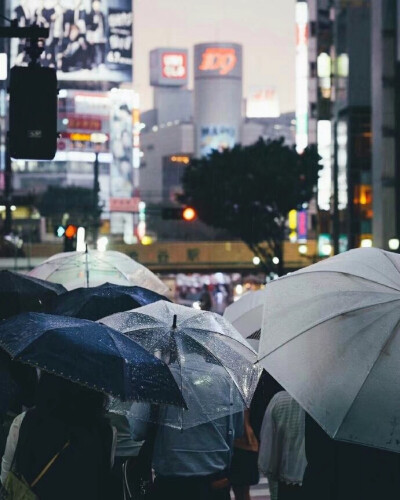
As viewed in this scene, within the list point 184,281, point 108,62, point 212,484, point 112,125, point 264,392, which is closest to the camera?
point 212,484

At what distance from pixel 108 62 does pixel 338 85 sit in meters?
49.9

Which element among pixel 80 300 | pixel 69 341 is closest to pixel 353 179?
pixel 80 300

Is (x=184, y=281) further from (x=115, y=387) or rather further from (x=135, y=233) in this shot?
(x=115, y=387)

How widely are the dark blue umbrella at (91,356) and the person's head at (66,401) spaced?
10 centimetres

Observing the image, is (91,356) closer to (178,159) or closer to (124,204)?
(124,204)

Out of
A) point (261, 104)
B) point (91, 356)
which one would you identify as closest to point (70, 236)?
point (91, 356)

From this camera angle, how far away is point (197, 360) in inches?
270

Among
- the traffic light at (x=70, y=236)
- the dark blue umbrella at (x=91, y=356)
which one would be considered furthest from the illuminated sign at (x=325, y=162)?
the dark blue umbrella at (x=91, y=356)

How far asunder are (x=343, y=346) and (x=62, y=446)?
1.36m

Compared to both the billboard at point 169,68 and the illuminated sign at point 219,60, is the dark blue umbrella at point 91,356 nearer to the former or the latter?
the illuminated sign at point 219,60

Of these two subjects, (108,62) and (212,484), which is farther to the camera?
(108,62)

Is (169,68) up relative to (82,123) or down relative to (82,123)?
up

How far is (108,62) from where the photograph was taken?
111 m

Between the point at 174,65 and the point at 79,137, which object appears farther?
the point at 174,65
